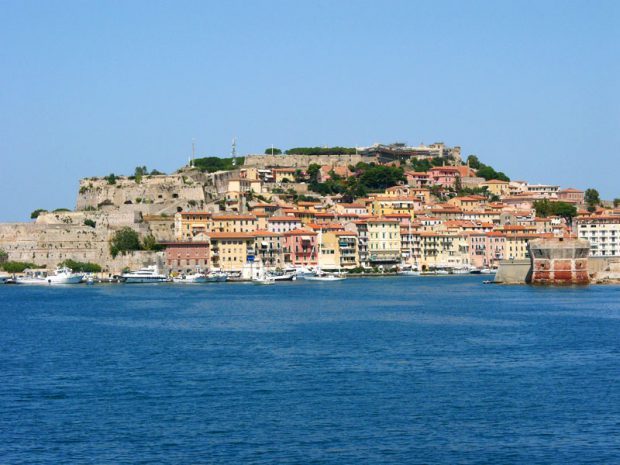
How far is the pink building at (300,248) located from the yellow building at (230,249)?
268 cm

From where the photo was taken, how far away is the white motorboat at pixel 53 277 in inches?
2501

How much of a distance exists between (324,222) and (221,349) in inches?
1912

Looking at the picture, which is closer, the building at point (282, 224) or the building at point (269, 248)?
the building at point (269, 248)

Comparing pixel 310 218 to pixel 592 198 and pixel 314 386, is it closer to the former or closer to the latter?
pixel 592 198

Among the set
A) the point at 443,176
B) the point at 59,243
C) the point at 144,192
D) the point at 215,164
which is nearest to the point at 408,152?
the point at 443,176

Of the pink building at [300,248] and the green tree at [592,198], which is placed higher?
the green tree at [592,198]

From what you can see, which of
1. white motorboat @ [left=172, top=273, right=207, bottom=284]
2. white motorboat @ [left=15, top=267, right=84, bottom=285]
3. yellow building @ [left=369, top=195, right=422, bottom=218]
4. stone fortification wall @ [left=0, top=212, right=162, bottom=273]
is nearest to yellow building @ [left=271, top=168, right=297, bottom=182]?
yellow building @ [left=369, top=195, right=422, bottom=218]

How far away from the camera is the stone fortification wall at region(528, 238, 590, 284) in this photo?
53.4 meters

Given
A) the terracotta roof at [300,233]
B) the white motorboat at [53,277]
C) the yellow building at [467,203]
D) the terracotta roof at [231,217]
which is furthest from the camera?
the yellow building at [467,203]

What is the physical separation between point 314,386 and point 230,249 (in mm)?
47847

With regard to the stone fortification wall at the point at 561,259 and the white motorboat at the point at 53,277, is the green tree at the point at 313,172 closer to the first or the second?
the white motorboat at the point at 53,277

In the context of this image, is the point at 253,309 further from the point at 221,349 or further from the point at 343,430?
the point at 343,430

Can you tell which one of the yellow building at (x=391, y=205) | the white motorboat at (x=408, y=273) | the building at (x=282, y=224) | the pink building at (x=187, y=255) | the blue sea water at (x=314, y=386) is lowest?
the blue sea water at (x=314, y=386)

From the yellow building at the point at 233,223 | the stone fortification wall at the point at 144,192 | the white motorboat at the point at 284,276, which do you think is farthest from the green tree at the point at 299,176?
the white motorboat at the point at 284,276
